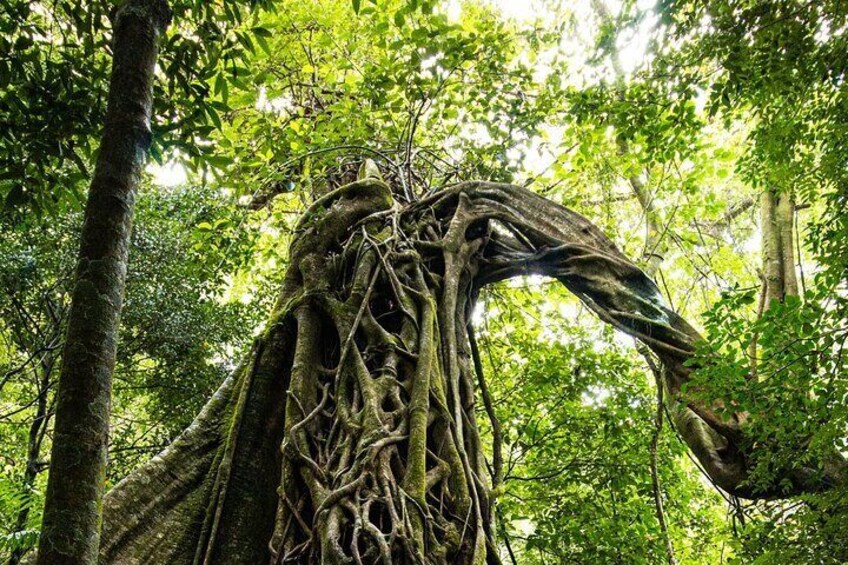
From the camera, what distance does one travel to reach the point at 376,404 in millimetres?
2828

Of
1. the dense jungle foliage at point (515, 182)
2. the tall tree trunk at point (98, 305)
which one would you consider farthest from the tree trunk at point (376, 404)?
the tall tree trunk at point (98, 305)

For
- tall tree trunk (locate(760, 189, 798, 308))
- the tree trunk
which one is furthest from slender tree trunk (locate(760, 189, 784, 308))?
the tree trunk

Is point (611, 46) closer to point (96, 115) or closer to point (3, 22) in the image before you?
point (96, 115)

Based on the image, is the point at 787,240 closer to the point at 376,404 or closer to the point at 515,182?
the point at 515,182

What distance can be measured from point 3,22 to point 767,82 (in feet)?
10.9

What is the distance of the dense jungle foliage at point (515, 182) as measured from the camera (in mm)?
2369

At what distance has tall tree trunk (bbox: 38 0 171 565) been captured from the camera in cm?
117

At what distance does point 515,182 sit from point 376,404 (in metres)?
3.22

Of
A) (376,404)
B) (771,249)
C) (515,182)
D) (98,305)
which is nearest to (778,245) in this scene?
(771,249)

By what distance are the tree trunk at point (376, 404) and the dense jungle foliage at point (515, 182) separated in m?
0.34

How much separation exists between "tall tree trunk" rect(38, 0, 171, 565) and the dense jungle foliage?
69cm

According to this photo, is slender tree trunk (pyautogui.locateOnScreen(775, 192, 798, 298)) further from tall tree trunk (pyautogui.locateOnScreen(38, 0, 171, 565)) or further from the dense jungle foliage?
tall tree trunk (pyautogui.locateOnScreen(38, 0, 171, 565))

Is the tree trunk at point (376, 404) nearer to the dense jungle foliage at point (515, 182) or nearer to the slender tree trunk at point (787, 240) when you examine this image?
the dense jungle foliage at point (515, 182)

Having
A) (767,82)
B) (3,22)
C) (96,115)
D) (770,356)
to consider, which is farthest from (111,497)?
(767,82)
